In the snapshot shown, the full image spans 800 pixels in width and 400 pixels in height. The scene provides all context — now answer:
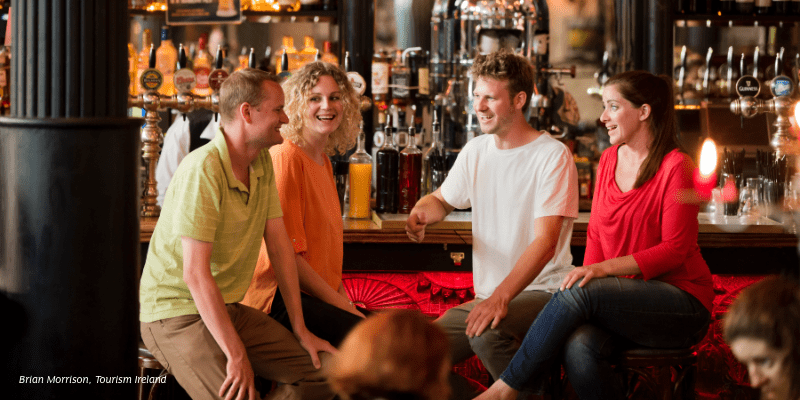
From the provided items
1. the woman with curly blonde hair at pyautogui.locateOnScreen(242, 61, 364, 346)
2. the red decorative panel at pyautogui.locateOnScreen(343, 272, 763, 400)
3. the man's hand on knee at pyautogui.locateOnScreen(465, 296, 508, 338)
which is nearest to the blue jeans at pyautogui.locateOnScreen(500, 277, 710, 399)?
the man's hand on knee at pyautogui.locateOnScreen(465, 296, 508, 338)

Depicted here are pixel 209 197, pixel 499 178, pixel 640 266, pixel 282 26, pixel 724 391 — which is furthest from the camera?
pixel 282 26

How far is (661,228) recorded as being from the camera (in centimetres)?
222

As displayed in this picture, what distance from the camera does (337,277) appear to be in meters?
2.43

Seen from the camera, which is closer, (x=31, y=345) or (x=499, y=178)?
(x=31, y=345)

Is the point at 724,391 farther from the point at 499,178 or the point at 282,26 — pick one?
the point at 282,26

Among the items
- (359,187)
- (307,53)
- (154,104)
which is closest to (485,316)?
(359,187)

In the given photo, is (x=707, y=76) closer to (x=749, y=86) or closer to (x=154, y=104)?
(x=749, y=86)

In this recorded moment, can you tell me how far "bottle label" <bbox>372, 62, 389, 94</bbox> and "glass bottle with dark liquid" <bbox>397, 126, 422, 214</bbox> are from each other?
632 mm

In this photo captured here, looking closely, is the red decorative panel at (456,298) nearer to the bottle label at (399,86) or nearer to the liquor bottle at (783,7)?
the bottle label at (399,86)

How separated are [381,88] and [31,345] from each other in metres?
2.37

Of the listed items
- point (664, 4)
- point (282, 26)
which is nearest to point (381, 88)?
point (282, 26)

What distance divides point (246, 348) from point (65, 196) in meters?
0.65

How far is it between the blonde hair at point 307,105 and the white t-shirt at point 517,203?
1.56 feet

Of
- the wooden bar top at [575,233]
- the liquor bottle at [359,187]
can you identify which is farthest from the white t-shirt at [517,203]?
the liquor bottle at [359,187]
